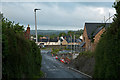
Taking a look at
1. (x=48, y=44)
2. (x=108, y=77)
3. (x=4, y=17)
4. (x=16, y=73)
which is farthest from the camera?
(x=48, y=44)

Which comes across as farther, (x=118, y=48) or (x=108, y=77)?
(x=108, y=77)

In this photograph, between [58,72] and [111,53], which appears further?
[58,72]

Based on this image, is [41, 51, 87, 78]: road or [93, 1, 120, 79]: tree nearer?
[93, 1, 120, 79]: tree

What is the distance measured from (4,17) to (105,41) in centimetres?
979

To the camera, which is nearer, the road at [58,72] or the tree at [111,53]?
the tree at [111,53]

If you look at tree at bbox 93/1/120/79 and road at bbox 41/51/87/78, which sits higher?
tree at bbox 93/1/120/79

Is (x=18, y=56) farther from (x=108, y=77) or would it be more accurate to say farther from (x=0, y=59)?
(x=108, y=77)

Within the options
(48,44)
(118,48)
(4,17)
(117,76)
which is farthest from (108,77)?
(48,44)

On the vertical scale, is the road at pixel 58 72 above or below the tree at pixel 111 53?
below

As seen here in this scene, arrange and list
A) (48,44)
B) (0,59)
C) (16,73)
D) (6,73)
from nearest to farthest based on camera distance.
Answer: (0,59), (6,73), (16,73), (48,44)

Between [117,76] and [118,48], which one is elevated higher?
[118,48]

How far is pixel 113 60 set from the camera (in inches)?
422

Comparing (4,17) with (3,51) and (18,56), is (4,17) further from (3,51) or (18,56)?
(3,51)

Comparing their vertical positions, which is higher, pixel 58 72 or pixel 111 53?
pixel 111 53
